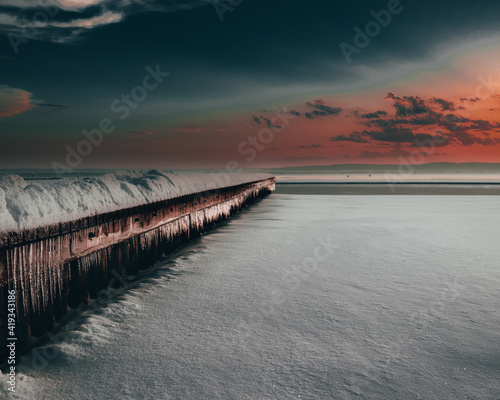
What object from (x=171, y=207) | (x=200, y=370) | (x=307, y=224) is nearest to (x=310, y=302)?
(x=200, y=370)

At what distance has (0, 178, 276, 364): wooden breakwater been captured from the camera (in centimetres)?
279

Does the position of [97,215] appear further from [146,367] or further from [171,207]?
[171,207]

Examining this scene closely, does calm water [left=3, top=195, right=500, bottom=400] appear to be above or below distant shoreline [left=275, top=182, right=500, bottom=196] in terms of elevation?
above

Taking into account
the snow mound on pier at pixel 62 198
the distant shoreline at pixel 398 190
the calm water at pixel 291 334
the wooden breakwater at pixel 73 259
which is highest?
the snow mound on pier at pixel 62 198

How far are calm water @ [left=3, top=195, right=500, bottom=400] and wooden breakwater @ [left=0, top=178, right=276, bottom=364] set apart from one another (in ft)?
0.95

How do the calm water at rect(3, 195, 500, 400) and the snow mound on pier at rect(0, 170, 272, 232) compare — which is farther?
the snow mound on pier at rect(0, 170, 272, 232)

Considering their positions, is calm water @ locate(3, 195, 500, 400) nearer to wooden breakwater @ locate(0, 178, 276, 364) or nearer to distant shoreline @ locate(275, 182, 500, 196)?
wooden breakwater @ locate(0, 178, 276, 364)

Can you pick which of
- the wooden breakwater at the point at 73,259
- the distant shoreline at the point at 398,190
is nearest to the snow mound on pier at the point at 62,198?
the wooden breakwater at the point at 73,259

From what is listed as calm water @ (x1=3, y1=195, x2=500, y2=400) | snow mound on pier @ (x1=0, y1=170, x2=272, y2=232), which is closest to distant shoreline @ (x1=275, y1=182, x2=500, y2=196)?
calm water @ (x1=3, y1=195, x2=500, y2=400)

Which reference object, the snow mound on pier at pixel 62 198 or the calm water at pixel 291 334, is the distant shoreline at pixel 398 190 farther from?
the snow mound on pier at pixel 62 198

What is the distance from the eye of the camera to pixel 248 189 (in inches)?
615

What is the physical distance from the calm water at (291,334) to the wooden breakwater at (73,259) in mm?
289

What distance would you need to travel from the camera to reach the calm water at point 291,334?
95.5 inches

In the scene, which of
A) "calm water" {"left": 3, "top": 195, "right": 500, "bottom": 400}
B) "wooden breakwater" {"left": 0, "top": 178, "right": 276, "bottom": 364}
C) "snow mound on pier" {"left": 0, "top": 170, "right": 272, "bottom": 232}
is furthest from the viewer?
"snow mound on pier" {"left": 0, "top": 170, "right": 272, "bottom": 232}
